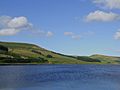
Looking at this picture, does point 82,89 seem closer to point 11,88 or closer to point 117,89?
point 117,89

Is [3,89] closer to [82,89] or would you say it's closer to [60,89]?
[60,89]

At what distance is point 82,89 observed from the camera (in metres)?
63.8

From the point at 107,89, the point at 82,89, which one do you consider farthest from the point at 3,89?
the point at 107,89

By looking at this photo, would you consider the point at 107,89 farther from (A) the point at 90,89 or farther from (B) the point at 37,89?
(B) the point at 37,89

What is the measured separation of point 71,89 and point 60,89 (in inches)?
88.1

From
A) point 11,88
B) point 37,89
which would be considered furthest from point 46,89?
point 11,88

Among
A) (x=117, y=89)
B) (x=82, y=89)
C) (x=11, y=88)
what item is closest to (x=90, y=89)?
(x=82, y=89)

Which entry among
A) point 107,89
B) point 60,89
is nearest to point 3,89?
point 60,89

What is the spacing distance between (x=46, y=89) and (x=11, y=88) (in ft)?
23.0

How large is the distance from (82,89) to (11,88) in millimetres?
14218

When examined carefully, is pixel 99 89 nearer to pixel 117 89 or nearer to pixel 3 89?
pixel 117 89

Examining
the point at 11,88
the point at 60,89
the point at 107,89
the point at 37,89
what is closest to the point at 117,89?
the point at 107,89

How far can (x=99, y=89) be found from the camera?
2544 inches

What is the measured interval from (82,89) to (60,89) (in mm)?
4423
